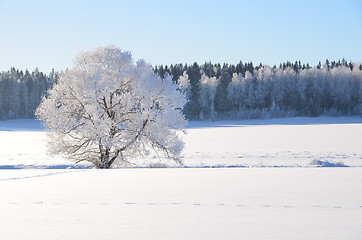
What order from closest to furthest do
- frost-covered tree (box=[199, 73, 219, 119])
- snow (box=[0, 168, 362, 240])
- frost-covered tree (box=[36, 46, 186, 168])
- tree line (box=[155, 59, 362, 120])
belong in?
snow (box=[0, 168, 362, 240])
frost-covered tree (box=[36, 46, 186, 168])
tree line (box=[155, 59, 362, 120])
frost-covered tree (box=[199, 73, 219, 119])

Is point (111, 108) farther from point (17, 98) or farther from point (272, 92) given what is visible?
point (17, 98)

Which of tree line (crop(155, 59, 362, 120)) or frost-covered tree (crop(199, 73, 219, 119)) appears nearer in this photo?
tree line (crop(155, 59, 362, 120))

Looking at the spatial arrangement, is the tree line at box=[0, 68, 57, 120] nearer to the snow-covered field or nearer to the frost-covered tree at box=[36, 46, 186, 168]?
the frost-covered tree at box=[36, 46, 186, 168]

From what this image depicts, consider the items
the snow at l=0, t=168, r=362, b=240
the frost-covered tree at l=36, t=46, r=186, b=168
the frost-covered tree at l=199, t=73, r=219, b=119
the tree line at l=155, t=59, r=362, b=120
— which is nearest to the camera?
the snow at l=0, t=168, r=362, b=240

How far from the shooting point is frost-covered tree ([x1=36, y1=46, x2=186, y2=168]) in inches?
931

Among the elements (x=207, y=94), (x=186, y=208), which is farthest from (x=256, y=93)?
(x=186, y=208)

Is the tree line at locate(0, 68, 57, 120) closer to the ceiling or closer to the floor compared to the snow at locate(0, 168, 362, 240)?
closer to the ceiling

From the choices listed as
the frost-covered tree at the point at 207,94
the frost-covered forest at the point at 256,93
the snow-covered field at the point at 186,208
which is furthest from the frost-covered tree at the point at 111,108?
the frost-covered tree at the point at 207,94

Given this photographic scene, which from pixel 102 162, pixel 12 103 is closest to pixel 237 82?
pixel 12 103

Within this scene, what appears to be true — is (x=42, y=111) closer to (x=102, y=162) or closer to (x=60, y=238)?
(x=102, y=162)

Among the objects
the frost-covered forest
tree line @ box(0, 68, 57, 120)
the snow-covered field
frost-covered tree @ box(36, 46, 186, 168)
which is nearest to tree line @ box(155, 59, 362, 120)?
the frost-covered forest

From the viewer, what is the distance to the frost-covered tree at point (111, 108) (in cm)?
2366

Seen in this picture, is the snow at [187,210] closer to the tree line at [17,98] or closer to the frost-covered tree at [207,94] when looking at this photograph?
the frost-covered tree at [207,94]

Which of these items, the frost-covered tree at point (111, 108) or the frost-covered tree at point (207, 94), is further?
the frost-covered tree at point (207, 94)
